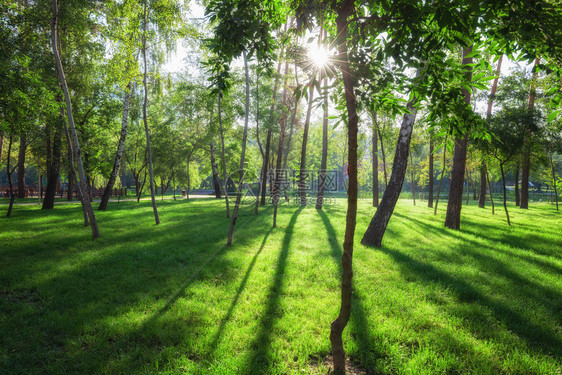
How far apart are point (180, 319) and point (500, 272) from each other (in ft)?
22.1

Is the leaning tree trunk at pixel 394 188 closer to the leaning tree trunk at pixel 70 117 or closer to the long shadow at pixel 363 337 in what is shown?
the long shadow at pixel 363 337

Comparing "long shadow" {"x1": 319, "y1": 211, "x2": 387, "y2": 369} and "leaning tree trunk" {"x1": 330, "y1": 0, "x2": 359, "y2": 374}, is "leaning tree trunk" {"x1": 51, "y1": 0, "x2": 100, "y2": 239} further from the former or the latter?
"leaning tree trunk" {"x1": 330, "y1": 0, "x2": 359, "y2": 374}

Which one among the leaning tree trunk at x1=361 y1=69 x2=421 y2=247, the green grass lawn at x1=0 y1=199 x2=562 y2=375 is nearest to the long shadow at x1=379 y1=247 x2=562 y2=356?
the green grass lawn at x1=0 y1=199 x2=562 y2=375

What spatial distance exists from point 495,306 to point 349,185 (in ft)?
12.4

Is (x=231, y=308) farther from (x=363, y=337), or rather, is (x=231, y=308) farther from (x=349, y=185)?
(x=349, y=185)

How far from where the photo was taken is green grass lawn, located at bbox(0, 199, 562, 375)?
9.14 ft

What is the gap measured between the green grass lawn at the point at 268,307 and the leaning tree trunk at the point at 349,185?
0.55m

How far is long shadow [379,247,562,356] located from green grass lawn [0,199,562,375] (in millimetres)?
20

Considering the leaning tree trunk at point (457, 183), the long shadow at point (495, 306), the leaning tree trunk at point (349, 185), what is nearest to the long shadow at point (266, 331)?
the leaning tree trunk at point (349, 185)

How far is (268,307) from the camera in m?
3.95

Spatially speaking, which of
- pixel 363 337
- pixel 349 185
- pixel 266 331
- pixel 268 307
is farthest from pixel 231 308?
pixel 349 185

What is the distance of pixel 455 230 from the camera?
9.98m

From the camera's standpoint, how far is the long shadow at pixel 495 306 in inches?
121

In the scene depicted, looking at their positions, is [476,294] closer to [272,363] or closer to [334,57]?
[272,363]
